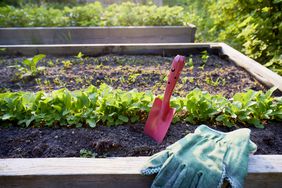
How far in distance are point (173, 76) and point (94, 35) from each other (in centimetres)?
326

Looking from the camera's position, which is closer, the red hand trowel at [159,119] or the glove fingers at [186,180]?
the glove fingers at [186,180]

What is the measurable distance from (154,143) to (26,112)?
783mm

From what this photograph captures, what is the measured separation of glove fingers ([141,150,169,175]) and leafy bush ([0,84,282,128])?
472 mm

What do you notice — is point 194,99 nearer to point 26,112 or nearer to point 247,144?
point 247,144

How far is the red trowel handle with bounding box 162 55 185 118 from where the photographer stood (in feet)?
4.50

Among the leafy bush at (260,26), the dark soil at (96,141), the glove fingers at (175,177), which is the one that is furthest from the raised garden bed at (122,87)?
the leafy bush at (260,26)

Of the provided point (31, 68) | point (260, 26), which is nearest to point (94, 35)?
point (31, 68)

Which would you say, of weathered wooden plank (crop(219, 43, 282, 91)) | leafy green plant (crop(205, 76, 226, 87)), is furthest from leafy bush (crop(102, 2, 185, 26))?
leafy green plant (crop(205, 76, 226, 87))

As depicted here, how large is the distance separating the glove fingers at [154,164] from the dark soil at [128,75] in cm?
103

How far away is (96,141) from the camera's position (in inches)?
59.3

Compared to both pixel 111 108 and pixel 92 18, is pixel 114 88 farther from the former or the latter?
pixel 92 18

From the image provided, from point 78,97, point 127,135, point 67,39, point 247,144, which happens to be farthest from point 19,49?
point 247,144

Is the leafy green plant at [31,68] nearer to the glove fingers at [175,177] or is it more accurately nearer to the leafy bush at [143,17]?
the glove fingers at [175,177]

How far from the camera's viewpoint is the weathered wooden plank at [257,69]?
86.9 inches
